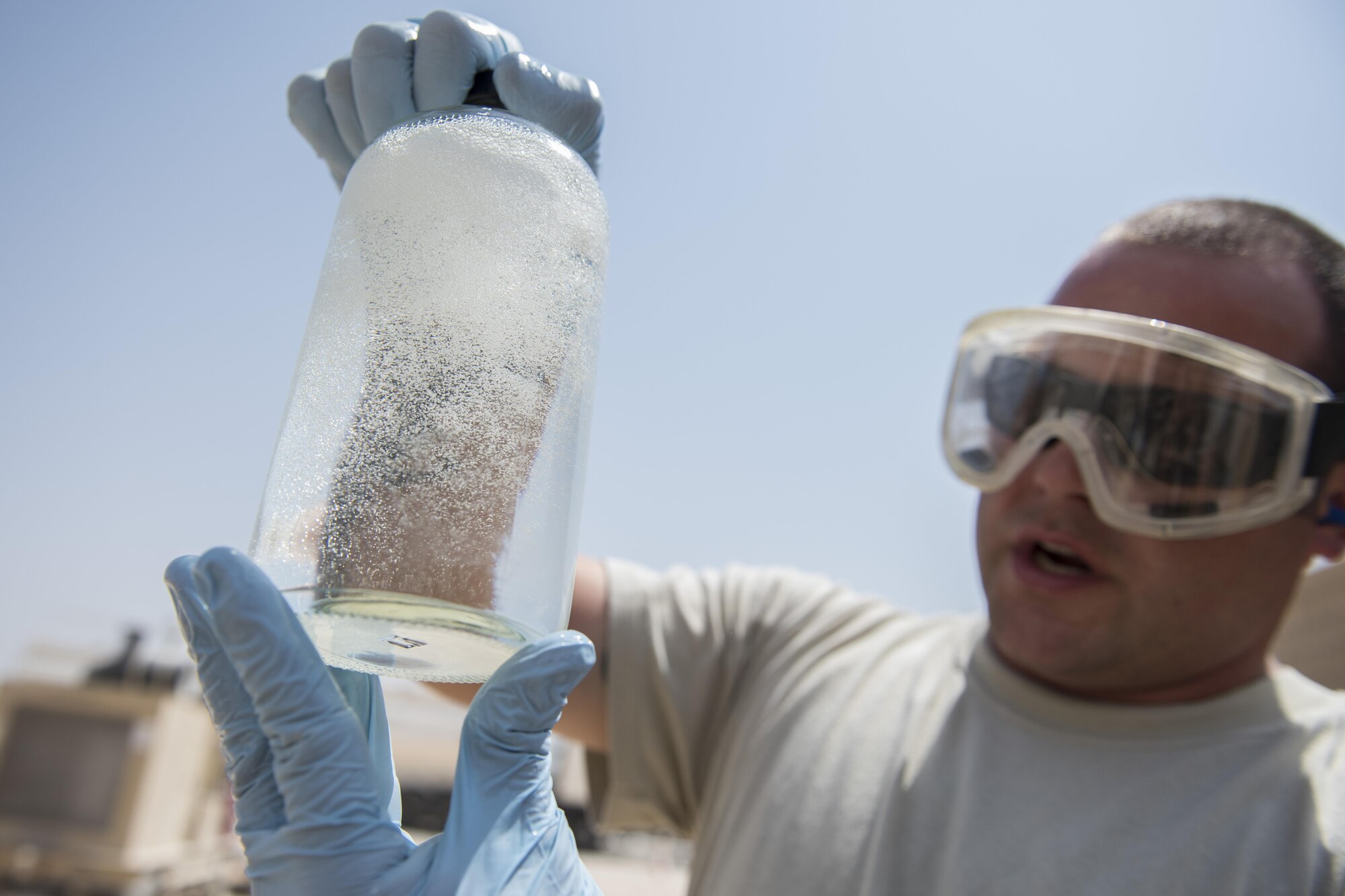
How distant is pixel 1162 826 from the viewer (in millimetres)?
1344

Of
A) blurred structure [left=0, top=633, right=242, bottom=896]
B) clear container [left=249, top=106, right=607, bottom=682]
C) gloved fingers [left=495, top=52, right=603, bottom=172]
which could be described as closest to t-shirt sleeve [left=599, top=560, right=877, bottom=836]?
clear container [left=249, top=106, right=607, bottom=682]

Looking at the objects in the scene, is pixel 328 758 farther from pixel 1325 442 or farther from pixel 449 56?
pixel 1325 442

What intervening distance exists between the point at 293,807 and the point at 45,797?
275 inches

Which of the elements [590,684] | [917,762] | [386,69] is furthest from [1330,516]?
[386,69]

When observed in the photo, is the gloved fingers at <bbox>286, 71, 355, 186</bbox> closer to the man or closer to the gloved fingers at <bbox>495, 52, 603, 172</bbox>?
the man

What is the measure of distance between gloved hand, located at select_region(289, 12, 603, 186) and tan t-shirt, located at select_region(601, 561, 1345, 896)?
43.7 inches

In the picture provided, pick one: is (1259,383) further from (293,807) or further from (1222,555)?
(293,807)

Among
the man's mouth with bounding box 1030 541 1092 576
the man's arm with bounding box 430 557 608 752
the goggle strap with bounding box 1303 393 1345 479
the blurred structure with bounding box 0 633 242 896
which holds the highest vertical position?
Result: the goggle strap with bounding box 1303 393 1345 479

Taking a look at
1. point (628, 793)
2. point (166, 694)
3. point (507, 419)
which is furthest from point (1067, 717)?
point (166, 694)

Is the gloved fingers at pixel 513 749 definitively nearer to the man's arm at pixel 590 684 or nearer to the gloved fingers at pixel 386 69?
the gloved fingers at pixel 386 69

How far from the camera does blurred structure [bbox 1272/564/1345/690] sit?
7.02 ft

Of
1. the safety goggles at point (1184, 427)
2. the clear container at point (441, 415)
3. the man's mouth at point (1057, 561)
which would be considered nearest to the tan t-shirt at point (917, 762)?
the man's mouth at point (1057, 561)

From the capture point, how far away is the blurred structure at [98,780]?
5879mm

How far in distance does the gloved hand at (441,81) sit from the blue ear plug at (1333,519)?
5.20ft
